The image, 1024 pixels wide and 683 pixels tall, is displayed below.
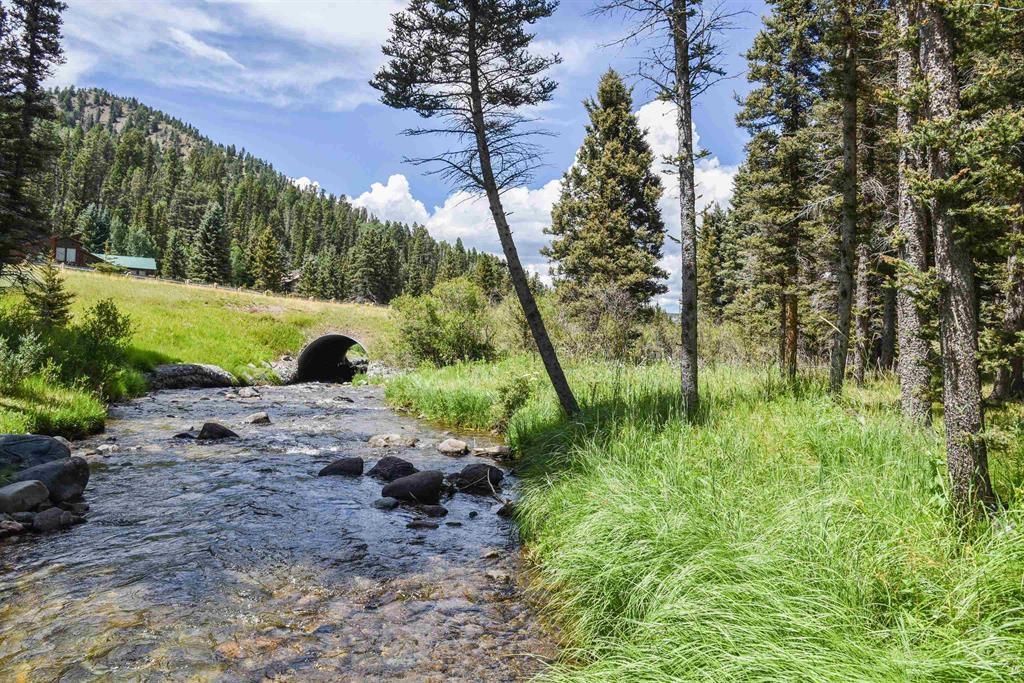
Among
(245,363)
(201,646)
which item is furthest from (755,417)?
(245,363)

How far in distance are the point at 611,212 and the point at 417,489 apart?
21.5 m

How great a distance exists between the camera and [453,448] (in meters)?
12.2

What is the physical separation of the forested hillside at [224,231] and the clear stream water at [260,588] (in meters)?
53.2

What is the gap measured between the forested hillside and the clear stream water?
2093 inches

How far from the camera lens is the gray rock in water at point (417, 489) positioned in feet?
28.7

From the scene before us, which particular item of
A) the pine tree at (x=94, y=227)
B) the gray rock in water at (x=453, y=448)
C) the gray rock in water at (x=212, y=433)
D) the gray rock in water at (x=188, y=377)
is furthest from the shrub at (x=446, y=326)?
the pine tree at (x=94, y=227)

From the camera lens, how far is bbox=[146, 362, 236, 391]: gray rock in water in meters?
23.2

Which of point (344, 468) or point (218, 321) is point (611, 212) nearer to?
point (344, 468)

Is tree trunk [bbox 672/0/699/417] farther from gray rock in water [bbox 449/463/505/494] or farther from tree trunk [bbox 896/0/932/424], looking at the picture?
gray rock in water [bbox 449/463/505/494]

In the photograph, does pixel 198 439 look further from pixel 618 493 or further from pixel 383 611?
pixel 618 493

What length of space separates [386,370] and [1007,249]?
94.8 ft

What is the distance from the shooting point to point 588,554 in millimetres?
4715

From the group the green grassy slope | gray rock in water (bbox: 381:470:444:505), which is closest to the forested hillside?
the green grassy slope

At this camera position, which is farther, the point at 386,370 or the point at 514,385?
the point at 386,370
